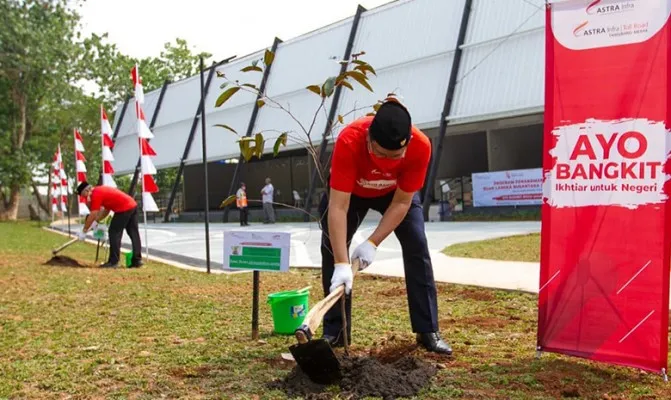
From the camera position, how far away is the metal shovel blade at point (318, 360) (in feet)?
10.0

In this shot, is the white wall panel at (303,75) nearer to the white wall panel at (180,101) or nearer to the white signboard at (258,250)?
the white wall panel at (180,101)

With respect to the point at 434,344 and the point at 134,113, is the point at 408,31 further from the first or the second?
the point at 134,113

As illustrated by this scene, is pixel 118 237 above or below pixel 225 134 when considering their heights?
below

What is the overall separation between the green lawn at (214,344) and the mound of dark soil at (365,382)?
96 millimetres

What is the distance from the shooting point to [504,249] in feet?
32.4

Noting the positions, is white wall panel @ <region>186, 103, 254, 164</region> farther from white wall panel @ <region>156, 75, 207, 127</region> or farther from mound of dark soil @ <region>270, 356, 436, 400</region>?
mound of dark soil @ <region>270, 356, 436, 400</region>

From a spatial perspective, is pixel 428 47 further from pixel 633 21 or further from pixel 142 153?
pixel 633 21

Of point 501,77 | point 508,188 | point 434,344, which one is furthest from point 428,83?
point 434,344

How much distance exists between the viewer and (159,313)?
567 centimetres

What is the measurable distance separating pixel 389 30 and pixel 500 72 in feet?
17.7

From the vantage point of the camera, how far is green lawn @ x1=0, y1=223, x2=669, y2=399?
3.24 metres

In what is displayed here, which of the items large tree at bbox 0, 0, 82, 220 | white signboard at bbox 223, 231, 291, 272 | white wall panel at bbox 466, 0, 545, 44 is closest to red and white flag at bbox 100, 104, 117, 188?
white signboard at bbox 223, 231, 291, 272

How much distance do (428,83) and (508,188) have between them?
4.36 metres

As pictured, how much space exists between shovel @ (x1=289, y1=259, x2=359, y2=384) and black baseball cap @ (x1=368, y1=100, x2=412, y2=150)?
91cm
